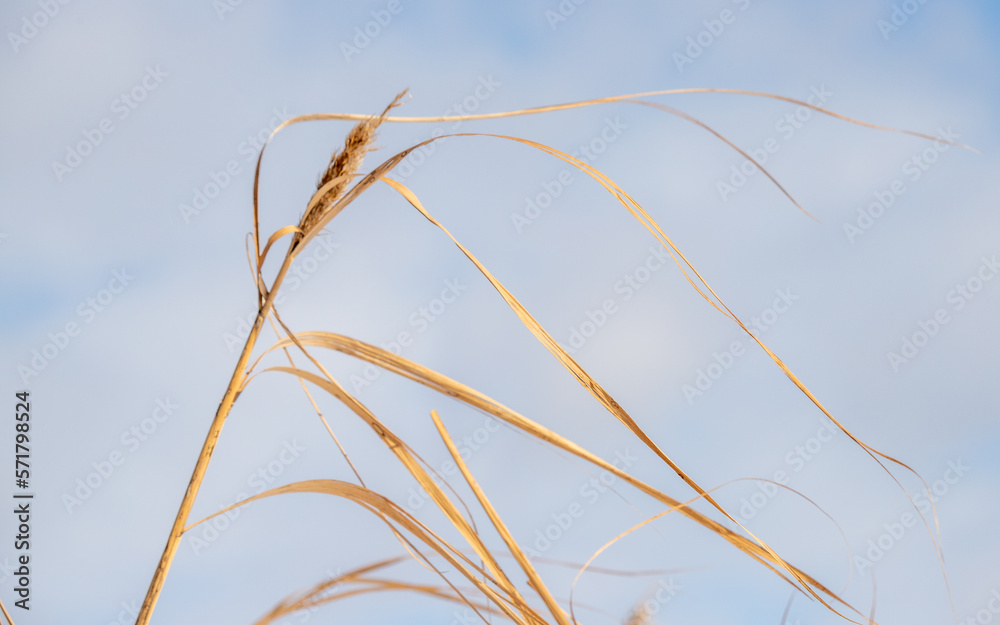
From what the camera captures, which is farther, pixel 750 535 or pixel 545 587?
pixel 750 535

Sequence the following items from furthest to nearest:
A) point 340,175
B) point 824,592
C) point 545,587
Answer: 1. point 340,175
2. point 824,592
3. point 545,587

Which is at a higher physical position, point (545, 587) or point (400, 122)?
point (400, 122)

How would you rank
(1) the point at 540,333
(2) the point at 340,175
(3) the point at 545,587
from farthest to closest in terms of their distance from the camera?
1. (2) the point at 340,175
2. (1) the point at 540,333
3. (3) the point at 545,587

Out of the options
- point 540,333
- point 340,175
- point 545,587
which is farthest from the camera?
point 340,175

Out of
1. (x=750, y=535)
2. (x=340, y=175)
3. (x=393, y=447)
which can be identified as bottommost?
(x=750, y=535)

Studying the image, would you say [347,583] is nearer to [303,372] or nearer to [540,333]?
[303,372]

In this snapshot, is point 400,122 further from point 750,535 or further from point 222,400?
point 750,535

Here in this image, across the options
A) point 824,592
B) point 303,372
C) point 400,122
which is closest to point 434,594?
point 303,372

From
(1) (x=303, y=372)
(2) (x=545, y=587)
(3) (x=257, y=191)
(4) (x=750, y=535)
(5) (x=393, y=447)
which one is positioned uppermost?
(3) (x=257, y=191)

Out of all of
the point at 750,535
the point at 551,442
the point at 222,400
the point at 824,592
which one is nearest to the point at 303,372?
the point at 222,400
